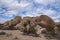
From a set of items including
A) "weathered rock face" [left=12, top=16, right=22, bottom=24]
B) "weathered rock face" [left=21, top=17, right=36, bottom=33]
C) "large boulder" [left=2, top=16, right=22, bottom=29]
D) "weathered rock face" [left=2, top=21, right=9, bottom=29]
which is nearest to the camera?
"weathered rock face" [left=21, top=17, right=36, bottom=33]

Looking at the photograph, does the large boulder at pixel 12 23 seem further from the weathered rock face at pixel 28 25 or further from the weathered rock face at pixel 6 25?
the weathered rock face at pixel 28 25

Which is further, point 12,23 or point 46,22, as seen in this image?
point 12,23

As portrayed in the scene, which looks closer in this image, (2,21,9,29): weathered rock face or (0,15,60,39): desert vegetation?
(0,15,60,39): desert vegetation

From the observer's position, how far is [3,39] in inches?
454

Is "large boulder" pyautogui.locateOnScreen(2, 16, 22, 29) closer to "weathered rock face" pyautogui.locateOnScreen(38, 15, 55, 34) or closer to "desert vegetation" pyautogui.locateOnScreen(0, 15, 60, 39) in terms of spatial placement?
"desert vegetation" pyautogui.locateOnScreen(0, 15, 60, 39)

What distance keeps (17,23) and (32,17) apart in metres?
2.22

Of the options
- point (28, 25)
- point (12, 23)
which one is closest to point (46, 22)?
point (28, 25)

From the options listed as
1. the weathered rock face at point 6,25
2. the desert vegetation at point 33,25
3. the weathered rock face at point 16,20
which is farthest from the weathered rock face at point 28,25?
the weathered rock face at point 6,25

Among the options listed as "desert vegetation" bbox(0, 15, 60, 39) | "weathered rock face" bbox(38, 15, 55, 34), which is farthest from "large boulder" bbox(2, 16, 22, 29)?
"weathered rock face" bbox(38, 15, 55, 34)

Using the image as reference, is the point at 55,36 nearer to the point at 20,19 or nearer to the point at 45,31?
the point at 45,31

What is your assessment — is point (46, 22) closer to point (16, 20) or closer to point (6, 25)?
point (16, 20)

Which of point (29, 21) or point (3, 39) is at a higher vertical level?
point (29, 21)

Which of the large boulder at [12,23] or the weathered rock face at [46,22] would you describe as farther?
the large boulder at [12,23]

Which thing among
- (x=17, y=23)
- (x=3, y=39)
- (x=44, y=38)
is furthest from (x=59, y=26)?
(x=3, y=39)
